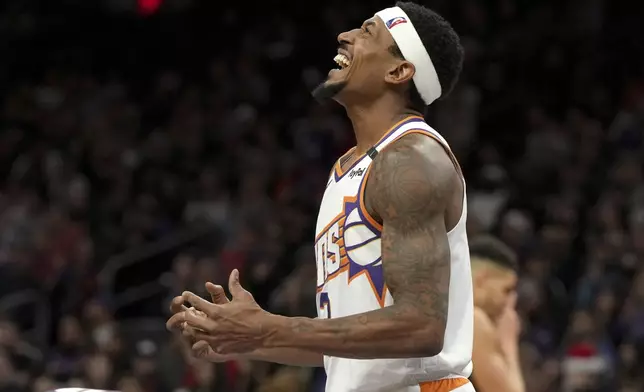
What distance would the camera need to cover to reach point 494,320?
5.76 meters

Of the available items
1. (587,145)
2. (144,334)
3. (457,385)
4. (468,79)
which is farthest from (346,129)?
(457,385)

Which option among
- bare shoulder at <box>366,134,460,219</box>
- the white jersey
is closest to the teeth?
the white jersey

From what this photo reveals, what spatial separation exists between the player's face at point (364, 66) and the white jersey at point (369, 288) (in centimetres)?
17

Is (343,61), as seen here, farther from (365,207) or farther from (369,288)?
(369,288)

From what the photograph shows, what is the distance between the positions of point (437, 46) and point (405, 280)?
0.85 m

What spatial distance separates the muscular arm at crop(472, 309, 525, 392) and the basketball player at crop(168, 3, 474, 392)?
1.66 meters

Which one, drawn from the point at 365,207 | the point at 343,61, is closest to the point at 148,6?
the point at 343,61

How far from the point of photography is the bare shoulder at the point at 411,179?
328 centimetres

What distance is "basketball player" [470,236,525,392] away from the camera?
541 centimetres

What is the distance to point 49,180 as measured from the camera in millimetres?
11086

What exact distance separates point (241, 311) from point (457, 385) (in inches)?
31.2

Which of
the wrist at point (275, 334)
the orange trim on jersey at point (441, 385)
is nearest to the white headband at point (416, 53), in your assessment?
the orange trim on jersey at point (441, 385)

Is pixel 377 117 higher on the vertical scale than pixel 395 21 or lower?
lower

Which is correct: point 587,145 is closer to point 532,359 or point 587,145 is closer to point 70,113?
point 532,359
